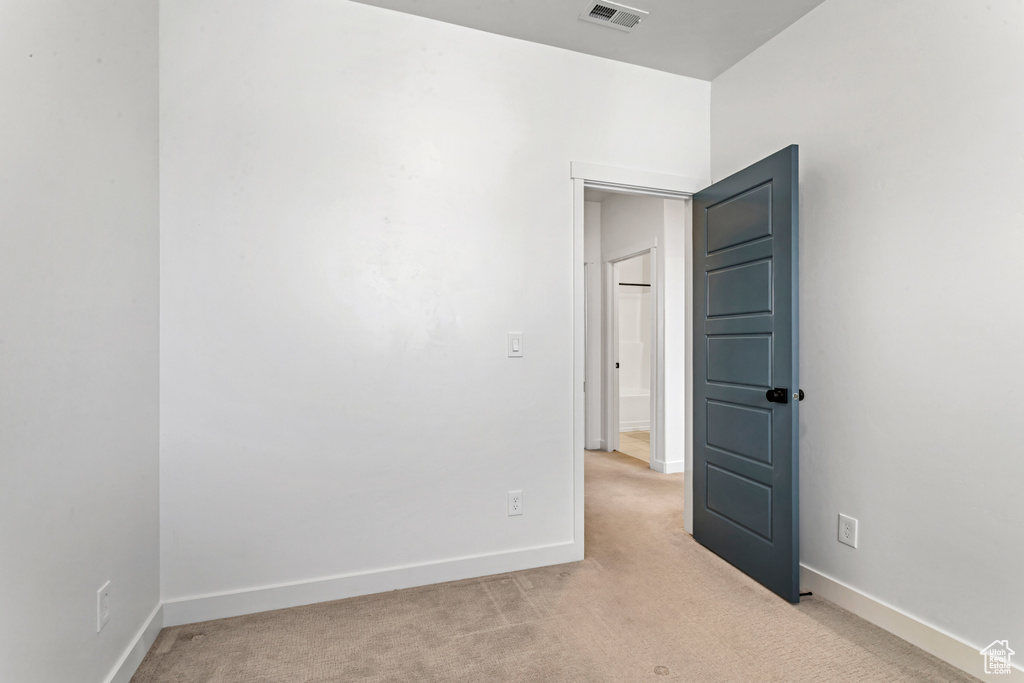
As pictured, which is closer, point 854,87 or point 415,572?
point 854,87

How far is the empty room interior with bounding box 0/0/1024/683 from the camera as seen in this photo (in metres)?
1.55

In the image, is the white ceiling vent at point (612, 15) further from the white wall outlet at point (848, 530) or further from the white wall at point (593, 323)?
the white wall at point (593, 323)

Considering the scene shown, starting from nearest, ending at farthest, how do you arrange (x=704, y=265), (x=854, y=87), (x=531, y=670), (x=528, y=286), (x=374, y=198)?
(x=531, y=670) < (x=854, y=87) < (x=374, y=198) < (x=528, y=286) < (x=704, y=265)

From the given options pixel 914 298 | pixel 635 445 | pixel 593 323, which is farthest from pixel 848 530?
pixel 635 445

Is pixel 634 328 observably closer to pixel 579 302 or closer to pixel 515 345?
pixel 579 302

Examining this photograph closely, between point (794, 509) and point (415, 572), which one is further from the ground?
point (794, 509)

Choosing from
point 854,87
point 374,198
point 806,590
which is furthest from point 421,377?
point 854,87

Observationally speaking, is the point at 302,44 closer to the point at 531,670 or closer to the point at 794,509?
the point at 531,670

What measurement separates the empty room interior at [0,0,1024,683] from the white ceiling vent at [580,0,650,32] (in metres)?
0.06

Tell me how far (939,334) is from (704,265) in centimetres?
118

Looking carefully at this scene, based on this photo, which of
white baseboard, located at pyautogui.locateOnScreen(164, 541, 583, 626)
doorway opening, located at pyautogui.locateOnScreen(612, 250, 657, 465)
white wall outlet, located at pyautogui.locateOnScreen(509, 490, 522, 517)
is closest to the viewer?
white baseboard, located at pyautogui.locateOnScreen(164, 541, 583, 626)

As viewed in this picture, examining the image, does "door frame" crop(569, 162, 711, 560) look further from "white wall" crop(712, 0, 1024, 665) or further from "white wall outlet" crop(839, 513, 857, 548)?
"white wall outlet" crop(839, 513, 857, 548)

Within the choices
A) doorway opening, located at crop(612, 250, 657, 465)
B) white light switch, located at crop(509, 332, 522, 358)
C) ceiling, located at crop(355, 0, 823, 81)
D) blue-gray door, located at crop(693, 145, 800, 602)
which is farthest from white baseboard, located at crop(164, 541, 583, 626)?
doorway opening, located at crop(612, 250, 657, 465)

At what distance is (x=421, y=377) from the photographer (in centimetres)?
248
